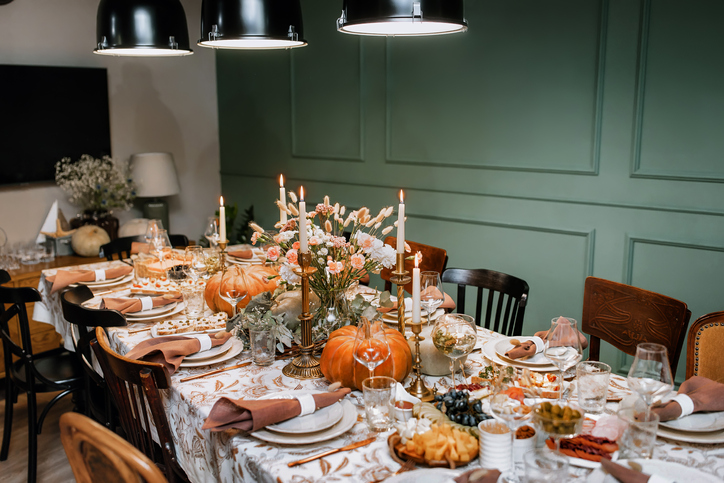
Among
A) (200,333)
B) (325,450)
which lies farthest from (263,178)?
(325,450)

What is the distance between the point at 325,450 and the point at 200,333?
0.74 m

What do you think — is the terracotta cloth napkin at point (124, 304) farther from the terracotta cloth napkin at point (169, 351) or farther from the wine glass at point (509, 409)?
the wine glass at point (509, 409)

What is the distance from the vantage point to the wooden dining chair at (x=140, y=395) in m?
1.46

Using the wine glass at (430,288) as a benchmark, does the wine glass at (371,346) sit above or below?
below

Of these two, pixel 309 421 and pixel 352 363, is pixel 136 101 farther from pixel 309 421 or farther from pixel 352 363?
pixel 309 421

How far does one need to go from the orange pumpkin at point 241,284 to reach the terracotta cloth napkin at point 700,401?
1.21 metres

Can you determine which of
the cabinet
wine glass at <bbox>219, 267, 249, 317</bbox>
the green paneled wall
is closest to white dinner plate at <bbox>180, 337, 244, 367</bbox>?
wine glass at <bbox>219, 267, 249, 317</bbox>

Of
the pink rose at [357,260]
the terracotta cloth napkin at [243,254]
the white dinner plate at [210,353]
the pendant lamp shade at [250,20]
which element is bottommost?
the white dinner plate at [210,353]

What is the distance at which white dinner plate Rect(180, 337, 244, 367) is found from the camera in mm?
1727

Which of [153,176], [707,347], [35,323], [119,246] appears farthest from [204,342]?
[153,176]

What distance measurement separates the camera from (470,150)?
352 cm

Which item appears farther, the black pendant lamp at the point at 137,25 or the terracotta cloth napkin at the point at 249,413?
the black pendant lamp at the point at 137,25

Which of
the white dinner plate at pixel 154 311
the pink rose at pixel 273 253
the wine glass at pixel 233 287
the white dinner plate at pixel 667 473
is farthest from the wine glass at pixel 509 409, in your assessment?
the white dinner plate at pixel 154 311

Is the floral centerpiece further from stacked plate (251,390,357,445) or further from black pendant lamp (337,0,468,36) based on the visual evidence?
black pendant lamp (337,0,468,36)
